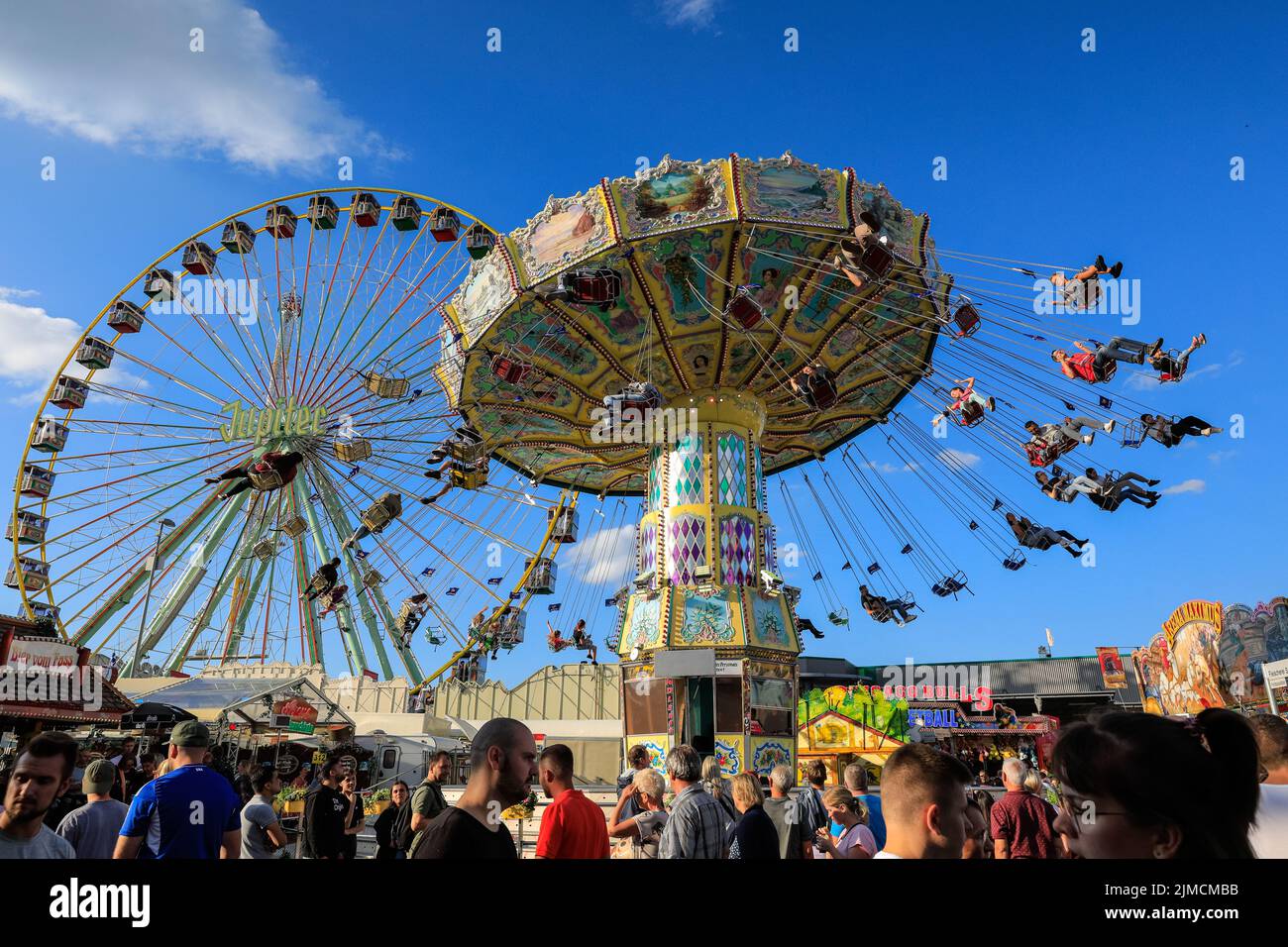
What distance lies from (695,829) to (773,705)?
1287cm

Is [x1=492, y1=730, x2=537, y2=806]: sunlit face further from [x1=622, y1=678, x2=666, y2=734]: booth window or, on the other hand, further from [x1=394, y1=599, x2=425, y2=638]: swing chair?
[x1=394, y1=599, x2=425, y2=638]: swing chair

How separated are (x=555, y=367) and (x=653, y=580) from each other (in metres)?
5.42

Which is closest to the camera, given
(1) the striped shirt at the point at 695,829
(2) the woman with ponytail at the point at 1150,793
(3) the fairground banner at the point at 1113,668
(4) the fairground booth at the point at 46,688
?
(2) the woman with ponytail at the point at 1150,793

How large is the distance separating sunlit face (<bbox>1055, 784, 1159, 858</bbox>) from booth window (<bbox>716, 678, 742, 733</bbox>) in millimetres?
15103

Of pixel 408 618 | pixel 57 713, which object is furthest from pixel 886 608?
pixel 57 713

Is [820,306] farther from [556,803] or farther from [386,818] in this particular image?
[556,803]

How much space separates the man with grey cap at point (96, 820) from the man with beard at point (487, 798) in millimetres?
2707

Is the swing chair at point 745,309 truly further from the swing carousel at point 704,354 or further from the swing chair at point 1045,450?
the swing chair at point 1045,450

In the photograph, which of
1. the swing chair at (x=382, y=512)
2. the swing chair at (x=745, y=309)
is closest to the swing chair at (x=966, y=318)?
the swing chair at (x=745, y=309)

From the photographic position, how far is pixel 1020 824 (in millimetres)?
5043

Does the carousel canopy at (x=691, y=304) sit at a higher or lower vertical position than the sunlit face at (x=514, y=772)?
higher

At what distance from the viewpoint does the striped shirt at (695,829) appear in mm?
4637

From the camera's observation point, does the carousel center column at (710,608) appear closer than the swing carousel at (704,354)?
No

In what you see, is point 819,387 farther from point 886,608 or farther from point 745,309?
point 886,608
